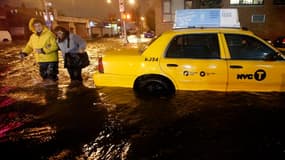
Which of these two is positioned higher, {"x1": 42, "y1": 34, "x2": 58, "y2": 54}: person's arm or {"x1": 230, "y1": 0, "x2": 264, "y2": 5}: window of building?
{"x1": 230, "y1": 0, "x2": 264, "y2": 5}: window of building

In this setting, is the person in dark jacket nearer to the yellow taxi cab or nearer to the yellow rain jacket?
the yellow rain jacket

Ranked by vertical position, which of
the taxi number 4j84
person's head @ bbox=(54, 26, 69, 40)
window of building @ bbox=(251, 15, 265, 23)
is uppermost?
window of building @ bbox=(251, 15, 265, 23)

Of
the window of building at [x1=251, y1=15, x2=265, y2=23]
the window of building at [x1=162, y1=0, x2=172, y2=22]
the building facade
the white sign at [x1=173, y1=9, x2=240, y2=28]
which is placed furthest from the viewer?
the window of building at [x1=162, y1=0, x2=172, y2=22]

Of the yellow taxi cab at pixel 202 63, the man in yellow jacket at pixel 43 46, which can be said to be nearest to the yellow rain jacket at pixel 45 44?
the man in yellow jacket at pixel 43 46

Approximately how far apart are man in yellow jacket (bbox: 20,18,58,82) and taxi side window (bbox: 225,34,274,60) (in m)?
4.27

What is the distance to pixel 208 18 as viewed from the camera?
497 cm

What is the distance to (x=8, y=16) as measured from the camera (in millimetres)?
39406

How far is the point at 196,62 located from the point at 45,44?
3.83 meters

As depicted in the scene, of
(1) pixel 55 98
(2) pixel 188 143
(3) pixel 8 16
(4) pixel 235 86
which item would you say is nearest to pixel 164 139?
(2) pixel 188 143

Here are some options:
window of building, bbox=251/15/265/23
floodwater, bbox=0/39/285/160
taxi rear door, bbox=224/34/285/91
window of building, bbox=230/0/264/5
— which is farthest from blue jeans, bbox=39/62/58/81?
window of building, bbox=251/15/265/23

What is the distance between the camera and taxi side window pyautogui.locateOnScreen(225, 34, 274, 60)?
14.7 ft

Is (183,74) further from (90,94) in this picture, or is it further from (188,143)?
(90,94)

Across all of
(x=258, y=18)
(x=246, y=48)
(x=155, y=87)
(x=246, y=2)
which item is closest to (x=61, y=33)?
(x=155, y=87)

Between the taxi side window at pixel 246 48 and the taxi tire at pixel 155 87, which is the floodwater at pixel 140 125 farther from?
the taxi side window at pixel 246 48
